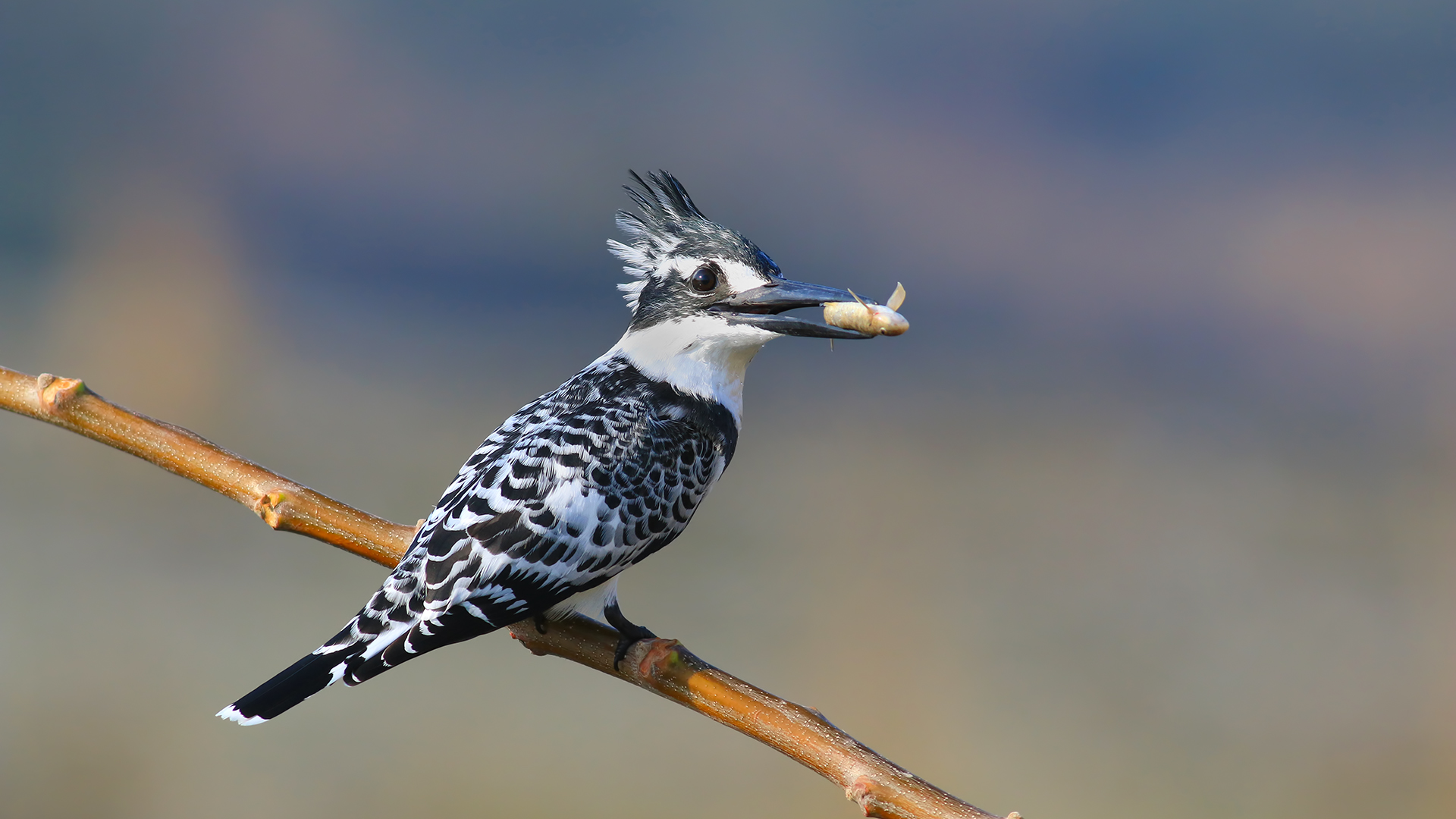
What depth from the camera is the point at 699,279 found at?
3.49ft

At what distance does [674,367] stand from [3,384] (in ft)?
2.05

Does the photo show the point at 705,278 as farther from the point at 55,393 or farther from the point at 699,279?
the point at 55,393

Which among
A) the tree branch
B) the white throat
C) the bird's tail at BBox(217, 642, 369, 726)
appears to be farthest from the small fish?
the bird's tail at BBox(217, 642, 369, 726)

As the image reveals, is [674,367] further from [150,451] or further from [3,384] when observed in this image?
[3,384]

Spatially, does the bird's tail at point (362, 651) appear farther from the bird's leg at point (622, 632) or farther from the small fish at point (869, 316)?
the small fish at point (869, 316)

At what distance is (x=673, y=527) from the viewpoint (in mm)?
1061

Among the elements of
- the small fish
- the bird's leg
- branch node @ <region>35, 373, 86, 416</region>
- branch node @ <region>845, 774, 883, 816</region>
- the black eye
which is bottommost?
branch node @ <region>35, 373, 86, 416</region>

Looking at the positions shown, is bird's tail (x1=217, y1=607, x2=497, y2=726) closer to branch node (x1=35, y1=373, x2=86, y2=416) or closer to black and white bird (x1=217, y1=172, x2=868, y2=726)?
black and white bird (x1=217, y1=172, x2=868, y2=726)

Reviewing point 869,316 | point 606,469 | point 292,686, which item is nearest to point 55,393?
point 292,686

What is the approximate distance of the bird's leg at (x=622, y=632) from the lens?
1008 millimetres

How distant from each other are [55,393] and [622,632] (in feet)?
1.84

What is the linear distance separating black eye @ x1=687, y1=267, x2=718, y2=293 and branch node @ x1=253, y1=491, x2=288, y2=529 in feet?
1.43

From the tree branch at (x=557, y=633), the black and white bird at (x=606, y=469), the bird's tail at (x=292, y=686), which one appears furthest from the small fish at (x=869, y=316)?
the bird's tail at (x=292, y=686)

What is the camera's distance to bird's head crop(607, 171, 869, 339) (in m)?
1.00
